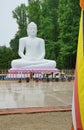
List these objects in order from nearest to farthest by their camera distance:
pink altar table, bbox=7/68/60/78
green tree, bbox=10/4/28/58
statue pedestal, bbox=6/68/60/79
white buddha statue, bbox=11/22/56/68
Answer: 1. statue pedestal, bbox=6/68/60/79
2. pink altar table, bbox=7/68/60/78
3. white buddha statue, bbox=11/22/56/68
4. green tree, bbox=10/4/28/58

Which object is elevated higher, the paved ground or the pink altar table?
the paved ground

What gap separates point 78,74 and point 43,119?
4124 millimetres

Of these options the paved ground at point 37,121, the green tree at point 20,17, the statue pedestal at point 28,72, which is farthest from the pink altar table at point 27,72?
the green tree at point 20,17

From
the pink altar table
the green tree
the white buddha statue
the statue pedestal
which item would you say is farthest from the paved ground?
the green tree

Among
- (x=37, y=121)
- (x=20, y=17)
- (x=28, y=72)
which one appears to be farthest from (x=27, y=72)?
(x=20, y=17)

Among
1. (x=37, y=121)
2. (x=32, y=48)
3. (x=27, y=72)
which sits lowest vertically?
(x=27, y=72)

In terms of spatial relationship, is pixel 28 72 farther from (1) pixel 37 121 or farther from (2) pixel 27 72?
(1) pixel 37 121

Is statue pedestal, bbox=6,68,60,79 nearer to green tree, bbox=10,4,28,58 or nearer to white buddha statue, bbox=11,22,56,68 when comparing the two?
white buddha statue, bbox=11,22,56,68

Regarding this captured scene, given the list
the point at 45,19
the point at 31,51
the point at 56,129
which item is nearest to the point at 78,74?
the point at 56,129

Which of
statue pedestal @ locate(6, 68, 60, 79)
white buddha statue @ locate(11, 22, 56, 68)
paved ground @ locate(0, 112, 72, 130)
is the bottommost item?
statue pedestal @ locate(6, 68, 60, 79)

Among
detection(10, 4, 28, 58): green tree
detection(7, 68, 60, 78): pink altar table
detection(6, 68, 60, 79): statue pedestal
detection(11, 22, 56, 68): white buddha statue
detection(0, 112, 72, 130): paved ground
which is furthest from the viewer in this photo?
detection(10, 4, 28, 58): green tree

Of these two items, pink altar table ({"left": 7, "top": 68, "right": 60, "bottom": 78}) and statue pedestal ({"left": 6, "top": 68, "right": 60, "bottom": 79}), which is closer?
statue pedestal ({"left": 6, "top": 68, "right": 60, "bottom": 79})

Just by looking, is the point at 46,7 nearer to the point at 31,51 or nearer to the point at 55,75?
the point at 31,51

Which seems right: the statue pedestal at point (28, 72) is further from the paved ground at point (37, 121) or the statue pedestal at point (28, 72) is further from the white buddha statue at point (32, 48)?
the paved ground at point (37, 121)
